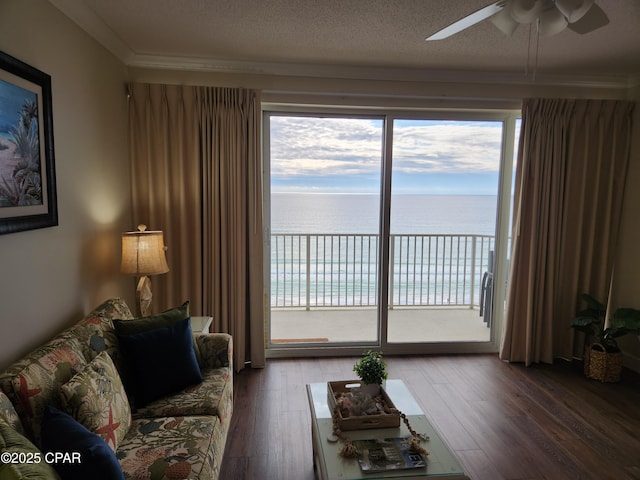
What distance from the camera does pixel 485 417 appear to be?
293 cm

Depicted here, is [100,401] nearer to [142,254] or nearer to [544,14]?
[142,254]

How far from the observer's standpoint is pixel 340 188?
4.05 m

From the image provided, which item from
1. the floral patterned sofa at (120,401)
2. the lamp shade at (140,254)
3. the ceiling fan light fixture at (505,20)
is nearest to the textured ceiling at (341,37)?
the ceiling fan light fixture at (505,20)

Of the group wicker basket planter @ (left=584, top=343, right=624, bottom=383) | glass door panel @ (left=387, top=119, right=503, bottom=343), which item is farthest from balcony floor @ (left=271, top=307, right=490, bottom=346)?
wicker basket planter @ (left=584, top=343, right=624, bottom=383)

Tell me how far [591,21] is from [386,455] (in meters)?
2.16

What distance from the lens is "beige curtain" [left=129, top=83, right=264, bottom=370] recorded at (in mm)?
3395

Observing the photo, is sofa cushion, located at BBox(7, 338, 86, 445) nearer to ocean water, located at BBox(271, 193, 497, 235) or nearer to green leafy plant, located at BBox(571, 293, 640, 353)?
ocean water, located at BBox(271, 193, 497, 235)

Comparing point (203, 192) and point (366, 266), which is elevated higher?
point (203, 192)

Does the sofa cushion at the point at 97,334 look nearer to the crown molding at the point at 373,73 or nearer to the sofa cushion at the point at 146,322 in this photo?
the sofa cushion at the point at 146,322

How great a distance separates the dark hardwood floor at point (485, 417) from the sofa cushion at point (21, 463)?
1.25m

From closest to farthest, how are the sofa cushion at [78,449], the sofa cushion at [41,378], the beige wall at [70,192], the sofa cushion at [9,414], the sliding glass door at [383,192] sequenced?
the sofa cushion at [78,449] < the sofa cushion at [9,414] < the sofa cushion at [41,378] < the beige wall at [70,192] < the sliding glass door at [383,192]

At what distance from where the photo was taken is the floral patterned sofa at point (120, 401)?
4.49 feet

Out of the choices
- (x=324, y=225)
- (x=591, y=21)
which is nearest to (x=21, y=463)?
(x=591, y=21)

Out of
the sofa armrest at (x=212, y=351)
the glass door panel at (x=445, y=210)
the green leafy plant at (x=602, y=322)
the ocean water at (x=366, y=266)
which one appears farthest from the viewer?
the ocean water at (x=366, y=266)
